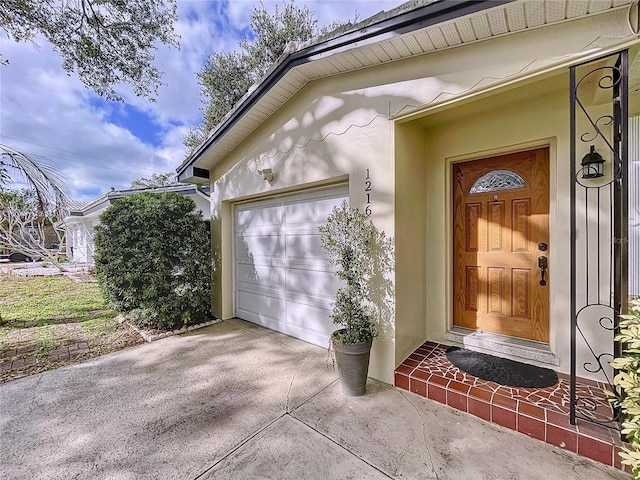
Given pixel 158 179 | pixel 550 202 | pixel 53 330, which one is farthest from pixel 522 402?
pixel 158 179

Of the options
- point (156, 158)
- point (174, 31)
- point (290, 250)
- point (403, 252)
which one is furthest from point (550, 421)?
point (156, 158)

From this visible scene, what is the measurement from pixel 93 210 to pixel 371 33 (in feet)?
50.1

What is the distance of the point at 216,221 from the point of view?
5.98 m

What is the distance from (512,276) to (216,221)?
17.7 feet

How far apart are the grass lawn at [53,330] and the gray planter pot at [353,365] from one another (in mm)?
3827

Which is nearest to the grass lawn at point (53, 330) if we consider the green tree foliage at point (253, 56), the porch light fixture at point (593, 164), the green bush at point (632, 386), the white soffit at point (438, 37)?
the white soffit at point (438, 37)

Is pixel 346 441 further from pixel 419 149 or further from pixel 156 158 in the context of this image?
pixel 156 158

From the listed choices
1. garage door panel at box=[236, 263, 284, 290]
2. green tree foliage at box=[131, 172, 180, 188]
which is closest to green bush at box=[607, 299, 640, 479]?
garage door panel at box=[236, 263, 284, 290]

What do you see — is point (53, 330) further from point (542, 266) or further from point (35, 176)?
point (542, 266)

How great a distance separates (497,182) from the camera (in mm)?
3502

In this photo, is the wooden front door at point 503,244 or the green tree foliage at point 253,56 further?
the green tree foliage at point 253,56

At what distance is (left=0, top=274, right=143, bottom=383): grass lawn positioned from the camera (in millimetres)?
3992

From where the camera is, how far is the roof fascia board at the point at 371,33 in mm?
2307

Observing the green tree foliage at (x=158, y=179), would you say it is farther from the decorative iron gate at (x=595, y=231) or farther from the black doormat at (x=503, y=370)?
the decorative iron gate at (x=595, y=231)
